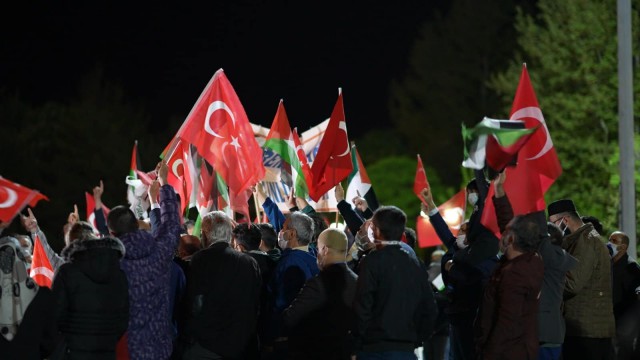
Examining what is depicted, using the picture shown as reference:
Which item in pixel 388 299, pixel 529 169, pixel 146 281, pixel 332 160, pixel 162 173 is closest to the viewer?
pixel 388 299

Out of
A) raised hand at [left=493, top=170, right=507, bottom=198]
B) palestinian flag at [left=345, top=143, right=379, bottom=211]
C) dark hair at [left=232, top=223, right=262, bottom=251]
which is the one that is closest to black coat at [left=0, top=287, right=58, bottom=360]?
dark hair at [left=232, top=223, right=262, bottom=251]

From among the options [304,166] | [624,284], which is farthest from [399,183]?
[624,284]

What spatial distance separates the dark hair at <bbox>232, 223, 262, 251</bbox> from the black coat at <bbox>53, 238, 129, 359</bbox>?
6.27 ft

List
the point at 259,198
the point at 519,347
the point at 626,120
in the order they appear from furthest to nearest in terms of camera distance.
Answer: the point at 626,120, the point at 259,198, the point at 519,347

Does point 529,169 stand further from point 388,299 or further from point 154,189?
point 154,189

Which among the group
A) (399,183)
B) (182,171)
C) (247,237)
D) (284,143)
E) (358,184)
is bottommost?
(247,237)

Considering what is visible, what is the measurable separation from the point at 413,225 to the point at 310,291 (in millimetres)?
53922

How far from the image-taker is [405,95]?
251 feet

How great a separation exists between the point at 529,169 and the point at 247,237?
2.97 meters

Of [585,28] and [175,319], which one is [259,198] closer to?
[175,319]

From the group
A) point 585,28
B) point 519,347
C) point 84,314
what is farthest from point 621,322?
point 585,28

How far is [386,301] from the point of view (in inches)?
356

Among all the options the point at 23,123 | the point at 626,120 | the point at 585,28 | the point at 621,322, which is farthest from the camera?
the point at 23,123

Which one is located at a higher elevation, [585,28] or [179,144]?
[585,28]
